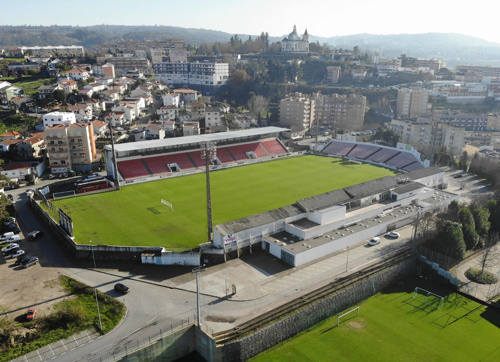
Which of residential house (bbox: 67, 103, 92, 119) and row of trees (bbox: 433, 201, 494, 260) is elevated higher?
residential house (bbox: 67, 103, 92, 119)

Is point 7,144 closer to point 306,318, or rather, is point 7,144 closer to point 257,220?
point 257,220

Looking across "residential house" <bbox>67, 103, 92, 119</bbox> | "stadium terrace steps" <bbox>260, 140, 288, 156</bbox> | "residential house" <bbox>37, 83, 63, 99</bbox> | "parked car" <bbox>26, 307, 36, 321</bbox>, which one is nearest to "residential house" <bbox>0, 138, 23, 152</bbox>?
"residential house" <bbox>67, 103, 92, 119</bbox>

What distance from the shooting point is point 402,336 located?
17344mm

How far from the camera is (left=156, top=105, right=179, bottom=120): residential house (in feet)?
200

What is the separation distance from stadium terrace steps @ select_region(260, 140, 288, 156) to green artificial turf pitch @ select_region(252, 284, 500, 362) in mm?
29934

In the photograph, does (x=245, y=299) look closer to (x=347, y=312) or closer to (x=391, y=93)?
(x=347, y=312)

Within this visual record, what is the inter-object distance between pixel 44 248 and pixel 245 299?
14.2 meters

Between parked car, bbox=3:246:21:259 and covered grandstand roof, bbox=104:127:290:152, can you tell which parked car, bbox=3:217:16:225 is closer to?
parked car, bbox=3:246:21:259

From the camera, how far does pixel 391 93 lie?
278ft

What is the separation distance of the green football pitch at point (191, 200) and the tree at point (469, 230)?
12.1 meters

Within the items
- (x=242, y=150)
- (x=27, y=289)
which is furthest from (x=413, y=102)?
(x=27, y=289)

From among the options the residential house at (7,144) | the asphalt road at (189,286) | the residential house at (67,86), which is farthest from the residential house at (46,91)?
the asphalt road at (189,286)

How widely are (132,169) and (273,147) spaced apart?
18.8m

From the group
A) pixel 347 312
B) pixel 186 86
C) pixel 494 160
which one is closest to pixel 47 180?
pixel 347 312
